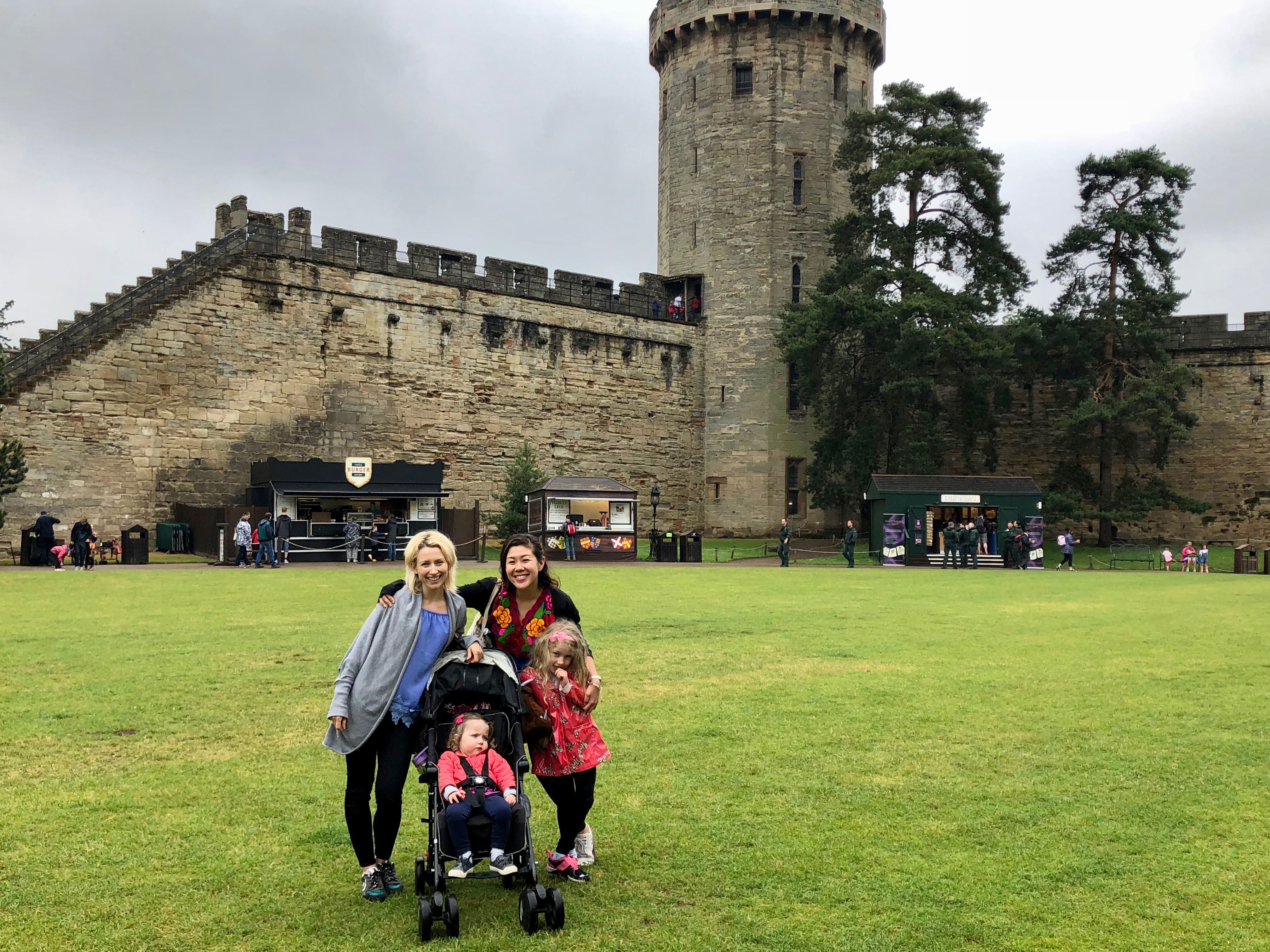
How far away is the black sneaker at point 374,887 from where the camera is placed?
454 centimetres

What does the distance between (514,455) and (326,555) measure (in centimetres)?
987

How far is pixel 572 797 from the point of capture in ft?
15.5

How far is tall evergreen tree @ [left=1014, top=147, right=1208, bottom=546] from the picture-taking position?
35.8 meters

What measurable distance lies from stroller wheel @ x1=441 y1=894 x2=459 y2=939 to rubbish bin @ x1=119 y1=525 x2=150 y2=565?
24406 mm

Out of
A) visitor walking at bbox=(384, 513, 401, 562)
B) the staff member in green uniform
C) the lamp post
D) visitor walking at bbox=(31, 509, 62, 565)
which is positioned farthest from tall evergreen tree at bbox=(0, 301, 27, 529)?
the staff member in green uniform

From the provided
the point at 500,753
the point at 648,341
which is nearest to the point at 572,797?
the point at 500,753

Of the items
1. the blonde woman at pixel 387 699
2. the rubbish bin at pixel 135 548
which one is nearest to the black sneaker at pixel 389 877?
the blonde woman at pixel 387 699

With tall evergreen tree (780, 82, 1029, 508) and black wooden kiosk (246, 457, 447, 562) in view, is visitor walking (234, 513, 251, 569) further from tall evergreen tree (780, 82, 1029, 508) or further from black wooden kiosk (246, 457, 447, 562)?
tall evergreen tree (780, 82, 1029, 508)

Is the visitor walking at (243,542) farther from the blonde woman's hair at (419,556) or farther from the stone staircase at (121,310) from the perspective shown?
the blonde woman's hair at (419,556)

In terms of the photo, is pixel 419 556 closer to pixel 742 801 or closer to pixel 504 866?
pixel 504 866

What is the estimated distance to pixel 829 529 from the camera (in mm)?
41031

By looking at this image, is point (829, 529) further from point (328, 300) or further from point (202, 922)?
point (202, 922)

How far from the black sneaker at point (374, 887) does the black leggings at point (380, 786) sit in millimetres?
38

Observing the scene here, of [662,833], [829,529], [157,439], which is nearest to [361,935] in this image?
[662,833]
